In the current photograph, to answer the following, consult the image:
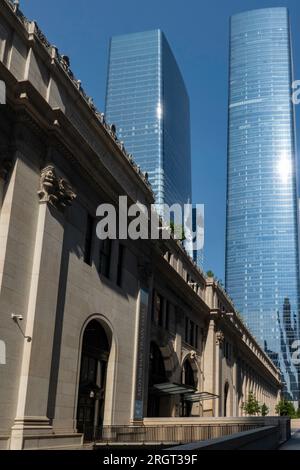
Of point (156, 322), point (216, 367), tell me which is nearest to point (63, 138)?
point (156, 322)

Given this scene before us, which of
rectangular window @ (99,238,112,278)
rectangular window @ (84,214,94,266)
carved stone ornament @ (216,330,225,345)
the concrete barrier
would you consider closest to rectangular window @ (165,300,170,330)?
rectangular window @ (99,238,112,278)

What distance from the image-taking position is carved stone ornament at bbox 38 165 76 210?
22.0 metres

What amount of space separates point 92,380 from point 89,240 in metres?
6.74

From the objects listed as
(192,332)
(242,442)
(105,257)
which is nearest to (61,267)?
(105,257)

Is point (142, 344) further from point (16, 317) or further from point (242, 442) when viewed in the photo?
point (242, 442)

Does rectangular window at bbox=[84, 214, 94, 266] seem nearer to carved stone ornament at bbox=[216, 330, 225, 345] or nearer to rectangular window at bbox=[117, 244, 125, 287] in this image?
rectangular window at bbox=[117, 244, 125, 287]

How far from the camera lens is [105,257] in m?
28.5

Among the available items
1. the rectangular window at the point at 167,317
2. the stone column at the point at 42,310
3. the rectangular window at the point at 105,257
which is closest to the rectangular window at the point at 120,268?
the rectangular window at the point at 105,257

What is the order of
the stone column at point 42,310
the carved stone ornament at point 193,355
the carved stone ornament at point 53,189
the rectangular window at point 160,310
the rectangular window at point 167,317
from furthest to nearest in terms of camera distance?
the carved stone ornament at point 193,355 → the rectangular window at point 167,317 → the rectangular window at point 160,310 → the carved stone ornament at point 53,189 → the stone column at point 42,310

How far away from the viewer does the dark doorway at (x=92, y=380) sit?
83.2 feet

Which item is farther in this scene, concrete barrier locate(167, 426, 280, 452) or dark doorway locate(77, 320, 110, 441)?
dark doorway locate(77, 320, 110, 441)

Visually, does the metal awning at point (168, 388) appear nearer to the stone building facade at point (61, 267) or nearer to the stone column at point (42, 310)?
the stone building facade at point (61, 267)

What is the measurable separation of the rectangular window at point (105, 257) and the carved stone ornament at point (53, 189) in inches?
203

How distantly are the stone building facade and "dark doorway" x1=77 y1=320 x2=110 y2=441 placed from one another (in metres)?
0.06
